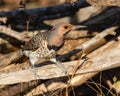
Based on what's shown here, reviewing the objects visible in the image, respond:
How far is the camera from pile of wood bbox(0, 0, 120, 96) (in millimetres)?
6645

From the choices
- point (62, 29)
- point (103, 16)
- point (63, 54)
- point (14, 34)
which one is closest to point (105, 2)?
point (62, 29)

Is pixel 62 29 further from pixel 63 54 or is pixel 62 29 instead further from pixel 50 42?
pixel 63 54

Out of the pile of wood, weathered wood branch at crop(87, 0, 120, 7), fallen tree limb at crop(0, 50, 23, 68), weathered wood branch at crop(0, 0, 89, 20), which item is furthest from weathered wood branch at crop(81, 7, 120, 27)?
weathered wood branch at crop(87, 0, 120, 7)

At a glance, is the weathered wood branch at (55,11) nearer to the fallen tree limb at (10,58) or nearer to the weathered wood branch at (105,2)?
the fallen tree limb at (10,58)

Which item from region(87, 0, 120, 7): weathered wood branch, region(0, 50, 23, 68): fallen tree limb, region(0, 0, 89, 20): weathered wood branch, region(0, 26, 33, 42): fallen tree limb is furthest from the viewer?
region(0, 0, 89, 20): weathered wood branch

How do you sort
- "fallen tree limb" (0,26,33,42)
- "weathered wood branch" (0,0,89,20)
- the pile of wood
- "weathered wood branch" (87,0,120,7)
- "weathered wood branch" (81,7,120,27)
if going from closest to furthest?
the pile of wood < "weathered wood branch" (87,0,120,7) < "fallen tree limb" (0,26,33,42) < "weathered wood branch" (81,7,120,27) < "weathered wood branch" (0,0,89,20)

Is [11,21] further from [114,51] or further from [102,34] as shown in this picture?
[114,51]

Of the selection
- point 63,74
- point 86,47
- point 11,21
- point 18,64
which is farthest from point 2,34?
point 63,74

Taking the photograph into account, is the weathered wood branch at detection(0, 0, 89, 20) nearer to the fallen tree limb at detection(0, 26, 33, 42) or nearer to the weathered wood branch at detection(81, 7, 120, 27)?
the weathered wood branch at detection(81, 7, 120, 27)

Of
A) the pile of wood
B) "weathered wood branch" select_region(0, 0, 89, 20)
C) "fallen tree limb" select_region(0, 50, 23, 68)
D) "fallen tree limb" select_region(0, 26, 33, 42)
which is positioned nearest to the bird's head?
the pile of wood

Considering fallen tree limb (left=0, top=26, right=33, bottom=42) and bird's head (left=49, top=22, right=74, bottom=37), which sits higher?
bird's head (left=49, top=22, right=74, bottom=37)

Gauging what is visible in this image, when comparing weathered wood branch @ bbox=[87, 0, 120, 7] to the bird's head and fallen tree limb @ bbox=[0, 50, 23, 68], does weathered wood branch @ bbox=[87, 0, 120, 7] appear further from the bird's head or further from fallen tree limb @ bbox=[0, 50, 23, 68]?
fallen tree limb @ bbox=[0, 50, 23, 68]

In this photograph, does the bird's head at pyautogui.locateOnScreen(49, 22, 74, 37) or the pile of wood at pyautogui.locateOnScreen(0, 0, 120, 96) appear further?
the bird's head at pyautogui.locateOnScreen(49, 22, 74, 37)

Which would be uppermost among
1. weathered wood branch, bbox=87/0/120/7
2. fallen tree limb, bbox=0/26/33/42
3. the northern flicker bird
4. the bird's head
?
weathered wood branch, bbox=87/0/120/7
